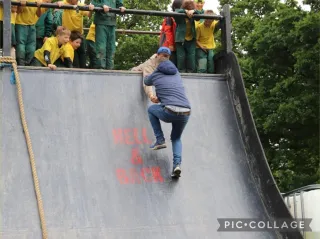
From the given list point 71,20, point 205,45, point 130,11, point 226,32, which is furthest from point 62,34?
point 226,32

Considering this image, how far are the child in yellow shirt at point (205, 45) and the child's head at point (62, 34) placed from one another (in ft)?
6.11

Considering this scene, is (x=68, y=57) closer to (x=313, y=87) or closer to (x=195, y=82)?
(x=195, y=82)

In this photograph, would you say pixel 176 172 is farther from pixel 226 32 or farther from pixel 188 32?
pixel 188 32

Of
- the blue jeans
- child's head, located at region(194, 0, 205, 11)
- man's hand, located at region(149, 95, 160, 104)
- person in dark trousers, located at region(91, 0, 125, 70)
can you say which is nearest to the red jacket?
child's head, located at region(194, 0, 205, 11)

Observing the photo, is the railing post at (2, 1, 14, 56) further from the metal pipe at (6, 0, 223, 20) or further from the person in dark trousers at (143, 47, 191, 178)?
the person in dark trousers at (143, 47, 191, 178)

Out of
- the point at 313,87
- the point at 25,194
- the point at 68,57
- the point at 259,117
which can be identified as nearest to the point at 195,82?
the point at 68,57

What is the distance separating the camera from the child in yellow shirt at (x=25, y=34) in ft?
26.6

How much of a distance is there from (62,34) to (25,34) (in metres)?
0.51

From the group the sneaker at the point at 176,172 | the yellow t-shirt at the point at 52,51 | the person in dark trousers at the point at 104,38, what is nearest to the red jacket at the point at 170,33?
the person in dark trousers at the point at 104,38

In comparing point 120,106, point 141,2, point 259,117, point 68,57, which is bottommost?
point 259,117

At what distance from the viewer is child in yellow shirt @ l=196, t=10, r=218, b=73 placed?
28.5 ft

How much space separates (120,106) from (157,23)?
688 inches

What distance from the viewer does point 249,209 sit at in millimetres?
6633

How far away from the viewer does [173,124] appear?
22.2 ft
